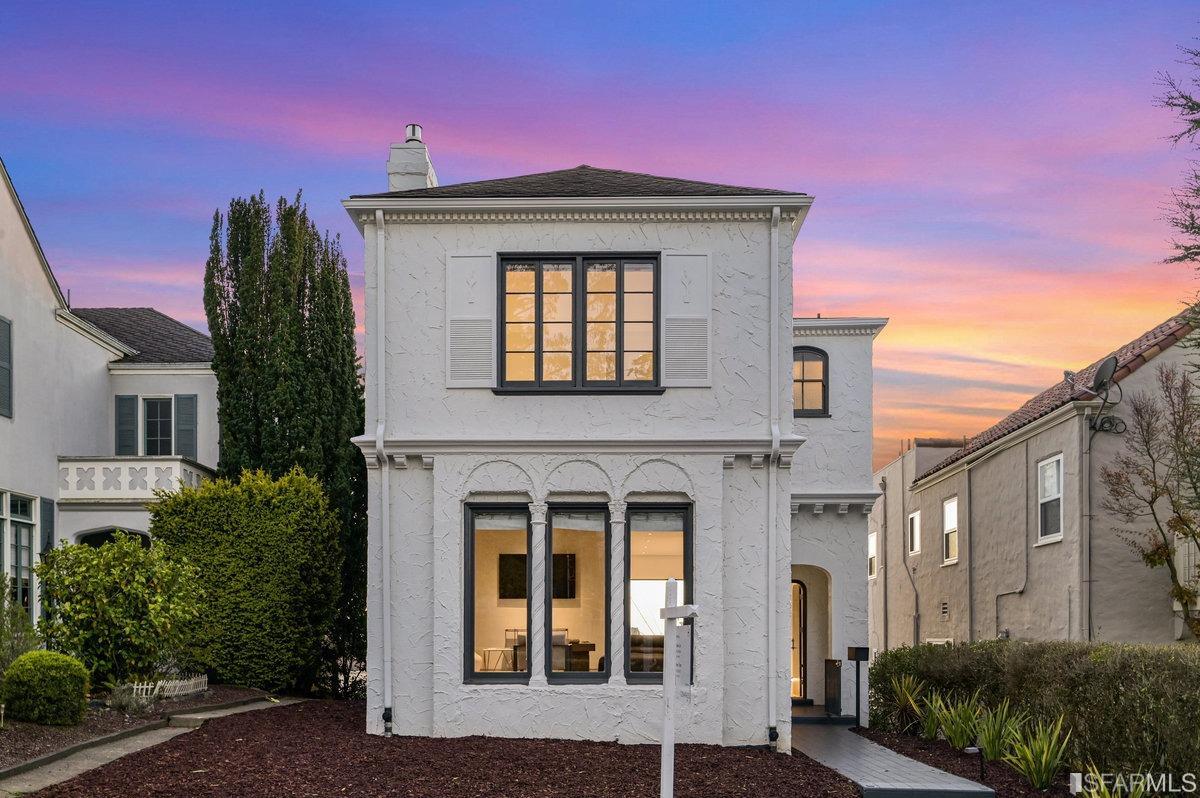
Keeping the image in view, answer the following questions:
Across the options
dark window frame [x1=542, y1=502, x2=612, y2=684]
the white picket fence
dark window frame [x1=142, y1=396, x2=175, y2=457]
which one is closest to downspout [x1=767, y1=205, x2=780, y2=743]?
dark window frame [x1=542, y1=502, x2=612, y2=684]

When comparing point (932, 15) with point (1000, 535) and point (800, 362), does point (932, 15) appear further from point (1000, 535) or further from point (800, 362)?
point (1000, 535)

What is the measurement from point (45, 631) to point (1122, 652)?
13.1 meters

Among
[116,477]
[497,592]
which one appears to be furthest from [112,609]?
[116,477]

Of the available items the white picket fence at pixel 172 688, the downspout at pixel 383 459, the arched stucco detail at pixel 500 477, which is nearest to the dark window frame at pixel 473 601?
the arched stucco detail at pixel 500 477

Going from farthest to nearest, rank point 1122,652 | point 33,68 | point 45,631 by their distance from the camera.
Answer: point 33,68
point 45,631
point 1122,652

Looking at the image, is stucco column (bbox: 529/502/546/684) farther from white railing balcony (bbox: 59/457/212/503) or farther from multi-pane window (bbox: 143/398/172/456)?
multi-pane window (bbox: 143/398/172/456)

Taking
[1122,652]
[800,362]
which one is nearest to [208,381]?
[800,362]

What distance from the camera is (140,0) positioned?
1625 cm

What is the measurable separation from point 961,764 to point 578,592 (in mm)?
4997

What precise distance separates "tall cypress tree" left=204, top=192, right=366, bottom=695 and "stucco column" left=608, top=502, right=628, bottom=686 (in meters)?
6.32

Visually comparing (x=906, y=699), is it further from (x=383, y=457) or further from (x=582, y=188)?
(x=582, y=188)

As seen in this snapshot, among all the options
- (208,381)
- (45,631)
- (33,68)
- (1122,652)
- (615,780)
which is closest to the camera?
(615,780)

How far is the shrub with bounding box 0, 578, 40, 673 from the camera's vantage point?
1424cm

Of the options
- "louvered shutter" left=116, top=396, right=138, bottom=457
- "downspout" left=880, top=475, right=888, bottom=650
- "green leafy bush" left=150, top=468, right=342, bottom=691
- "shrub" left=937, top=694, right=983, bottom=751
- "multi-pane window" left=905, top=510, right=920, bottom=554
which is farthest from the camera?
"downspout" left=880, top=475, right=888, bottom=650
